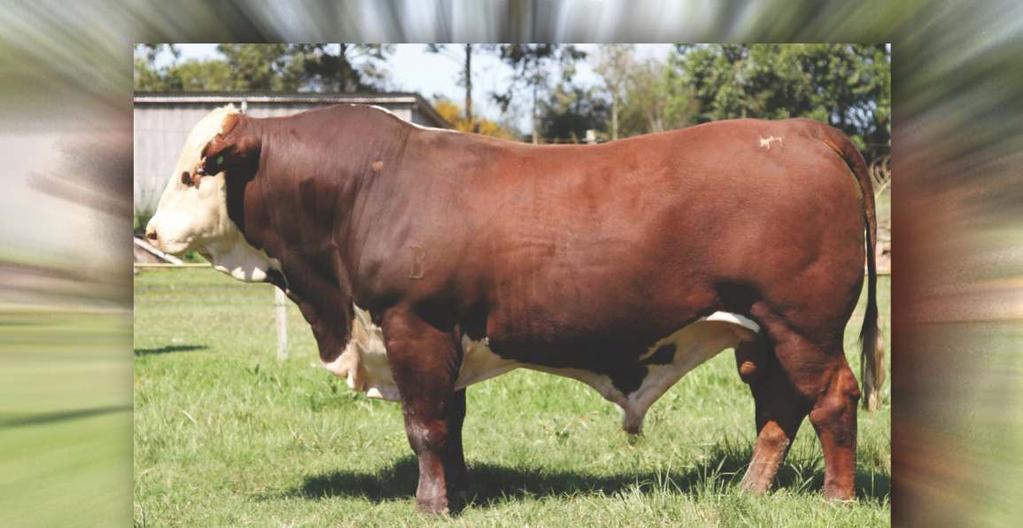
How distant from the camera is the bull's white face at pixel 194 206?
11.9 feet

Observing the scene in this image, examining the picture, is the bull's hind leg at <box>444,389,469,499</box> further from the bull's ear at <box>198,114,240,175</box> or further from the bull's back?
the bull's ear at <box>198,114,240,175</box>

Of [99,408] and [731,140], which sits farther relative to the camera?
[731,140]

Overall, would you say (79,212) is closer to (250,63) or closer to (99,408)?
(99,408)

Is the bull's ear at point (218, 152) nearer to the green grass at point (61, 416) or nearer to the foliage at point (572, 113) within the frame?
the green grass at point (61, 416)

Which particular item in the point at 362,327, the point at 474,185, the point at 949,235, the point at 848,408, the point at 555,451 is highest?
the point at 474,185

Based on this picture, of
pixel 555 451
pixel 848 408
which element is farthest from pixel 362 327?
pixel 848 408

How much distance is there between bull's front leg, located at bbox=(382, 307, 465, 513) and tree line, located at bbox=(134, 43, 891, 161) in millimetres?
1036

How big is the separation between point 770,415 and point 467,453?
1.54 meters

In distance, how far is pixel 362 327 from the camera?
3.73m

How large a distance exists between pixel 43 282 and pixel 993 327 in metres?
2.25

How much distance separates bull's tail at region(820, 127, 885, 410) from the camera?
12.0ft

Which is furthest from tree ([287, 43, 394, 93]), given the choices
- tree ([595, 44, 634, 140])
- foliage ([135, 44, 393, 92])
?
tree ([595, 44, 634, 140])

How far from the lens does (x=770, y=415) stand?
12.8ft

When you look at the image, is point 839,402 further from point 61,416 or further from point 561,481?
point 61,416
